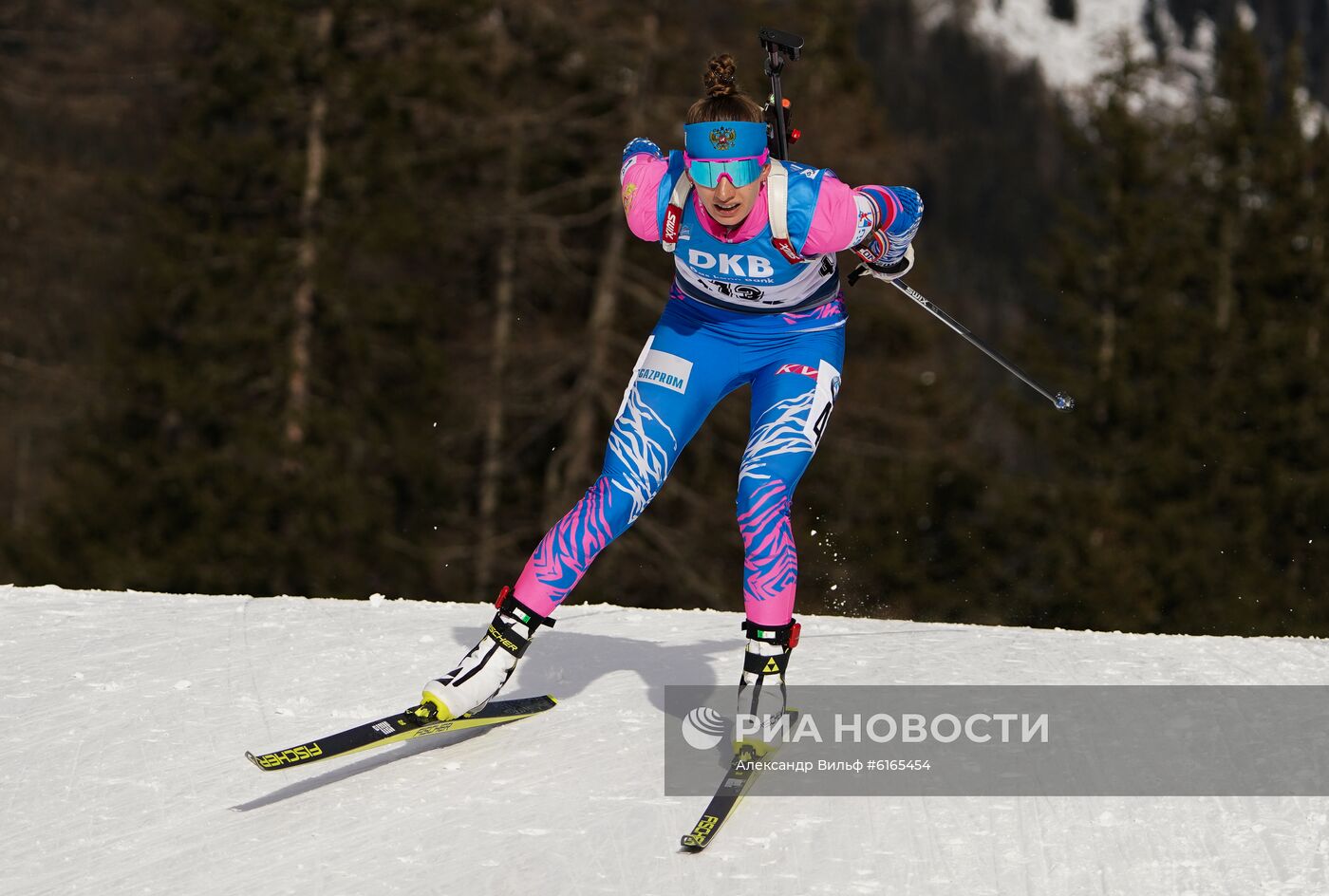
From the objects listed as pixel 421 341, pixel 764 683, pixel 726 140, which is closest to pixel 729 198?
pixel 726 140

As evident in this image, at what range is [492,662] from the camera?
4328 mm

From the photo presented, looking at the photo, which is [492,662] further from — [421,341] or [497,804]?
[421,341]

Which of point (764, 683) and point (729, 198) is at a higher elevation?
point (729, 198)

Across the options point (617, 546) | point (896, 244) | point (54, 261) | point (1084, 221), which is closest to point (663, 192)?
point (896, 244)

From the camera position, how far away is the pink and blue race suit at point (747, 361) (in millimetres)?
4215

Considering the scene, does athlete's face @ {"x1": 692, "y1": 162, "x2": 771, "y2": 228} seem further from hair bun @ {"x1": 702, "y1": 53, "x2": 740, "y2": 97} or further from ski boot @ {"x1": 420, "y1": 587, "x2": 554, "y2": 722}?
ski boot @ {"x1": 420, "y1": 587, "x2": 554, "y2": 722}

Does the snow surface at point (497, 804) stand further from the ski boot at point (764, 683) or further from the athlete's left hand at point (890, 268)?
the athlete's left hand at point (890, 268)

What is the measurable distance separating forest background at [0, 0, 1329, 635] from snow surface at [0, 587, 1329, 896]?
454 inches

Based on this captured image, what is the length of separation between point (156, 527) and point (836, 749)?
55.5 ft

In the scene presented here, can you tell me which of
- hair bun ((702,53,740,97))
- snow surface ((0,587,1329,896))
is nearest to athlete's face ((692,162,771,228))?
hair bun ((702,53,740,97))

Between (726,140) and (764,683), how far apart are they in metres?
1.45

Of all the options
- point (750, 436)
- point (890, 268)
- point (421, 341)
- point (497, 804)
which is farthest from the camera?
point (421, 341)

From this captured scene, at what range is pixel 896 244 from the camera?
4340 millimetres

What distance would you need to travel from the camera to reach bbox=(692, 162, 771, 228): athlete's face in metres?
4.09
